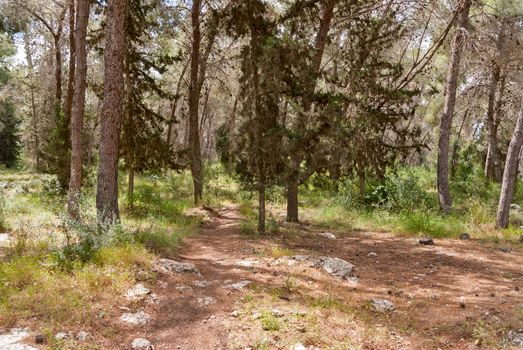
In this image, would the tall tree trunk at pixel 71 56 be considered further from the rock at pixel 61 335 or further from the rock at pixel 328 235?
the rock at pixel 61 335

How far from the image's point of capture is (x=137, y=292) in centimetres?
579

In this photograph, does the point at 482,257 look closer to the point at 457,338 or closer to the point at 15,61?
the point at 457,338

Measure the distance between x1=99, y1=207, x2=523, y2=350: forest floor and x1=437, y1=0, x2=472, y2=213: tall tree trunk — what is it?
15.6ft

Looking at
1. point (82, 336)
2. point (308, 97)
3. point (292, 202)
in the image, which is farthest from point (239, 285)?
point (292, 202)

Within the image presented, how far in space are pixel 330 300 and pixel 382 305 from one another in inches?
29.5

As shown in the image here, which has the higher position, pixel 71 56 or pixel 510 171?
pixel 71 56

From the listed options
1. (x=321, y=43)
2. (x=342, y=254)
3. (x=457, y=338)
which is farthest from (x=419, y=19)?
(x=457, y=338)

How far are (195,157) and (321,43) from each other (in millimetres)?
6416

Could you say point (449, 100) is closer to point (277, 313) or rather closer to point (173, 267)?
point (173, 267)

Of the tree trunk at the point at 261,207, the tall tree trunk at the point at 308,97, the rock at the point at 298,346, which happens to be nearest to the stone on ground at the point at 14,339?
the rock at the point at 298,346

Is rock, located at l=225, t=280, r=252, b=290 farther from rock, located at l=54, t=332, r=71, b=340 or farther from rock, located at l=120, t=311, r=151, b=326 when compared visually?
rock, located at l=54, t=332, r=71, b=340

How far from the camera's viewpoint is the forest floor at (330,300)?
15.7ft

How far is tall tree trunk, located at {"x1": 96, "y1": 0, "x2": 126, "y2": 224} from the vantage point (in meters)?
8.24

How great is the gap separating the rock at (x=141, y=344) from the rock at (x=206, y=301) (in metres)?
1.17
